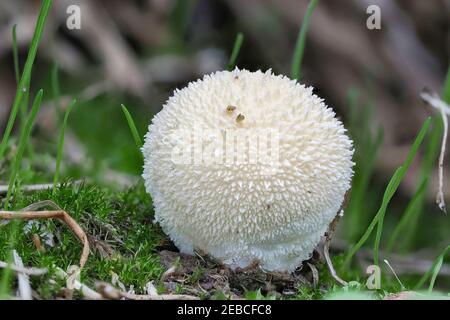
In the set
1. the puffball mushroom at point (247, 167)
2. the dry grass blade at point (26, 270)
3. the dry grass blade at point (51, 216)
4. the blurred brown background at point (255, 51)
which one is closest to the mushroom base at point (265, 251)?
the puffball mushroom at point (247, 167)

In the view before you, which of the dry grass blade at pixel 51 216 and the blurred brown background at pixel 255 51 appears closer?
the dry grass blade at pixel 51 216

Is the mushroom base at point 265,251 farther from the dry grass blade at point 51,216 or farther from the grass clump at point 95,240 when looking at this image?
the dry grass blade at point 51,216

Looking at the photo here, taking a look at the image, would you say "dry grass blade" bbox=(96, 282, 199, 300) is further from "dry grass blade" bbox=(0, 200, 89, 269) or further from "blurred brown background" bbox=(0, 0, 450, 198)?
"blurred brown background" bbox=(0, 0, 450, 198)

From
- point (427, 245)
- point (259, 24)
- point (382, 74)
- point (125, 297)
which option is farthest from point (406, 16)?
point (125, 297)

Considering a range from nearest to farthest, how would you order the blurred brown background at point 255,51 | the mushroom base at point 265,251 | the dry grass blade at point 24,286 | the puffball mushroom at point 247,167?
the dry grass blade at point 24,286, the puffball mushroom at point 247,167, the mushroom base at point 265,251, the blurred brown background at point 255,51

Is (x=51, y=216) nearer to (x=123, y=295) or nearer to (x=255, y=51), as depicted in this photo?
(x=123, y=295)

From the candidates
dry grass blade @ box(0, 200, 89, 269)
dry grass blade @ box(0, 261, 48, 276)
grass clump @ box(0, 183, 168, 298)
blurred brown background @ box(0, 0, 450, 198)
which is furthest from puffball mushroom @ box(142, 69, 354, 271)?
blurred brown background @ box(0, 0, 450, 198)

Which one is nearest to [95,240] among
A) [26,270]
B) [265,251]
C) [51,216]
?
[51,216]
